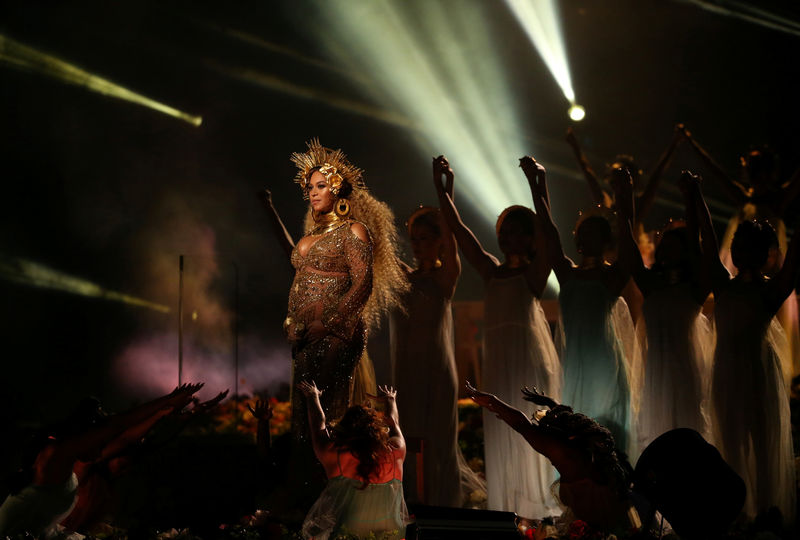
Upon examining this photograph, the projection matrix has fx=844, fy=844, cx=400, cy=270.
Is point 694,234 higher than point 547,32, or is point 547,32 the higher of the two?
point 547,32

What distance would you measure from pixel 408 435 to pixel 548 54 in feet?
17.5

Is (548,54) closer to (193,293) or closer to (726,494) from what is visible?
(193,293)

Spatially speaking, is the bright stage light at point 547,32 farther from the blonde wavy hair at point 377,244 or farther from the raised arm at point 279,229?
the blonde wavy hair at point 377,244

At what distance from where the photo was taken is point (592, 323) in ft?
17.4

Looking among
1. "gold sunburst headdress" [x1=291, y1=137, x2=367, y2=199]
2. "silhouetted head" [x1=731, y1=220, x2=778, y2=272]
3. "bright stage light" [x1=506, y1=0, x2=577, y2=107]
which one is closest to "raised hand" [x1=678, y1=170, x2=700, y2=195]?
"silhouetted head" [x1=731, y1=220, x2=778, y2=272]

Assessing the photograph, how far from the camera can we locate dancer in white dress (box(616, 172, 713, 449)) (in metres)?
5.17

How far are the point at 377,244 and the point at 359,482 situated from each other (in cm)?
168

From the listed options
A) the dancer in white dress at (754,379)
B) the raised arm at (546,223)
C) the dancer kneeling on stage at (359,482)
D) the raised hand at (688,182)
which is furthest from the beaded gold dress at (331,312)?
the dancer in white dress at (754,379)

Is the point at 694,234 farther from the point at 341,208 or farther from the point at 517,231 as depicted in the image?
the point at 341,208

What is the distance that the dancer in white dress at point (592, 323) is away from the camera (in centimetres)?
523

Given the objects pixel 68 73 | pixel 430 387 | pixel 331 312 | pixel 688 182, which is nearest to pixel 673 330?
pixel 688 182

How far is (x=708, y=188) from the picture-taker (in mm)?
9578

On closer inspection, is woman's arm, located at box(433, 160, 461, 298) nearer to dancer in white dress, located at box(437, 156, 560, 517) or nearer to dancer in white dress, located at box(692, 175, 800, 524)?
dancer in white dress, located at box(437, 156, 560, 517)

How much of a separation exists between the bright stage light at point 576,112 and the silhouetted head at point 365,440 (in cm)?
588
